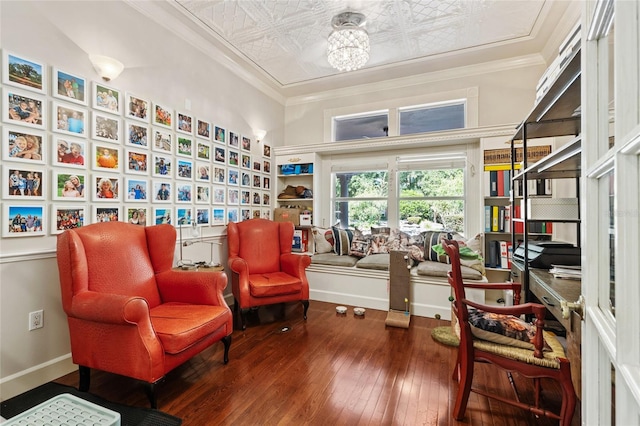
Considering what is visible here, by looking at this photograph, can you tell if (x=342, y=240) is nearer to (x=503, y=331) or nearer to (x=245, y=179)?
(x=245, y=179)

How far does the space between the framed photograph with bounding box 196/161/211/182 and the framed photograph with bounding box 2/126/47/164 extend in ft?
4.30

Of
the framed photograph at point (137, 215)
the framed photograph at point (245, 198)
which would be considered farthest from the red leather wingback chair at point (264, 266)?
the framed photograph at point (137, 215)

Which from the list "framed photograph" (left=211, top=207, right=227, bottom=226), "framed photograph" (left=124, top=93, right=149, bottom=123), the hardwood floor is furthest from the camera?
"framed photograph" (left=211, top=207, right=227, bottom=226)

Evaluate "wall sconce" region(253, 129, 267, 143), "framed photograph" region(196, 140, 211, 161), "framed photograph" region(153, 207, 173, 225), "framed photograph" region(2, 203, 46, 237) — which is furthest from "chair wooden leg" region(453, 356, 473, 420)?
"wall sconce" region(253, 129, 267, 143)

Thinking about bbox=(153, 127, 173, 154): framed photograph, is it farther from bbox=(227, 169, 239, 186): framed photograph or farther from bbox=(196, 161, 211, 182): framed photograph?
bbox=(227, 169, 239, 186): framed photograph

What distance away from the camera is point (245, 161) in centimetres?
384

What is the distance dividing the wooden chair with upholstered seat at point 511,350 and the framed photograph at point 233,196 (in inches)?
105

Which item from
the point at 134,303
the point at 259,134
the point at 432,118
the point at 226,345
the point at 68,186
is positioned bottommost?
the point at 226,345

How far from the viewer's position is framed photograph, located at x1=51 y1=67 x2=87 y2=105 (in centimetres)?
198

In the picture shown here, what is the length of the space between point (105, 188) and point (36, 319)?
100cm

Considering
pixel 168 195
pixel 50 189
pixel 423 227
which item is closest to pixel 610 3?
pixel 50 189

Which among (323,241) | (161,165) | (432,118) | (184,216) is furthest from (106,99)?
(432,118)

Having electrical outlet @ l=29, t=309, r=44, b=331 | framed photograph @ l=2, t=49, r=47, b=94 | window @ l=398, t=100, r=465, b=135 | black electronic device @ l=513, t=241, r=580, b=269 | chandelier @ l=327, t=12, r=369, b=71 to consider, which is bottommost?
electrical outlet @ l=29, t=309, r=44, b=331

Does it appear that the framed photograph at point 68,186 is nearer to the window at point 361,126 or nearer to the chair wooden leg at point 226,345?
the chair wooden leg at point 226,345
